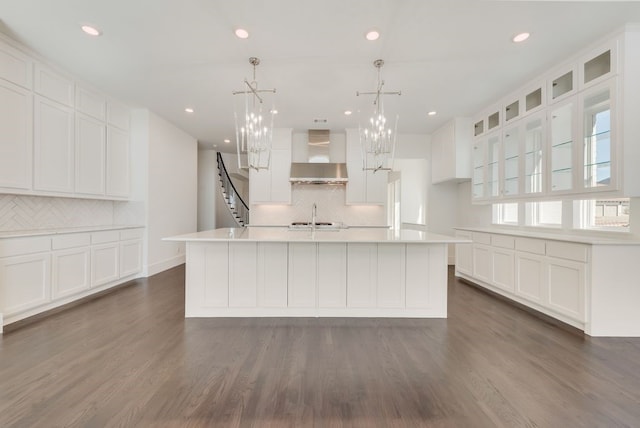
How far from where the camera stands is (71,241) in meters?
3.34

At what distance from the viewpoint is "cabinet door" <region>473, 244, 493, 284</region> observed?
157 inches

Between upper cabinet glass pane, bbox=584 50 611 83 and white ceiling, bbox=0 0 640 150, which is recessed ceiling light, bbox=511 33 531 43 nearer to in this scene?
white ceiling, bbox=0 0 640 150

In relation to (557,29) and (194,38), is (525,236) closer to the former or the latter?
(557,29)

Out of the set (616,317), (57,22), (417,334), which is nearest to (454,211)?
(616,317)

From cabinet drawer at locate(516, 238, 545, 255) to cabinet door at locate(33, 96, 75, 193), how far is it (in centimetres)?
581

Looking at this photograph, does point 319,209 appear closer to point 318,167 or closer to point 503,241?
point 318,167

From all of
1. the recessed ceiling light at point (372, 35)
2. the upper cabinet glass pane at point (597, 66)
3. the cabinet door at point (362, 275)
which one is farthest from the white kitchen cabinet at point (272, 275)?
the upper cabinet glass pane at point (597, 66)

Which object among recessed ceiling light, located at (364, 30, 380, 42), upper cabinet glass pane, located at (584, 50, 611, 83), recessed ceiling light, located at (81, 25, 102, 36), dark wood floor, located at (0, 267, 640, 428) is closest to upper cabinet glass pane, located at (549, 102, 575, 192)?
upper cabinet glass pane, located at (584, 50, 611, 83)

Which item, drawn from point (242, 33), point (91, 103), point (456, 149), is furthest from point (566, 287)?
point (91, 103)

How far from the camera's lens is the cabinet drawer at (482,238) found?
4031 millimetres

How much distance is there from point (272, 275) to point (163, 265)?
336cm

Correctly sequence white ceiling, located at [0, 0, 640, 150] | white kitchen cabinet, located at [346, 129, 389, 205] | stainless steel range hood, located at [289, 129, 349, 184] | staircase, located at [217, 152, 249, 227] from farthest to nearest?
staircase, located at [217, 152, 249, 227]
white kitchen cabinet, located at [346, 129, 389, 205]
stainless steel range hood, located at [289, 129, 349, 184]
white ceiling, located at [0, 0, 640, 150]

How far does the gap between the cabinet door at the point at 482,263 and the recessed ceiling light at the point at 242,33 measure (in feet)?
13.5

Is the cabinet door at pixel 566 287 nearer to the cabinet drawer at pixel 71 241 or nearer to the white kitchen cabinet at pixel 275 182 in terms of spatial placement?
the white kitchen cabinet at pixel 275 182
